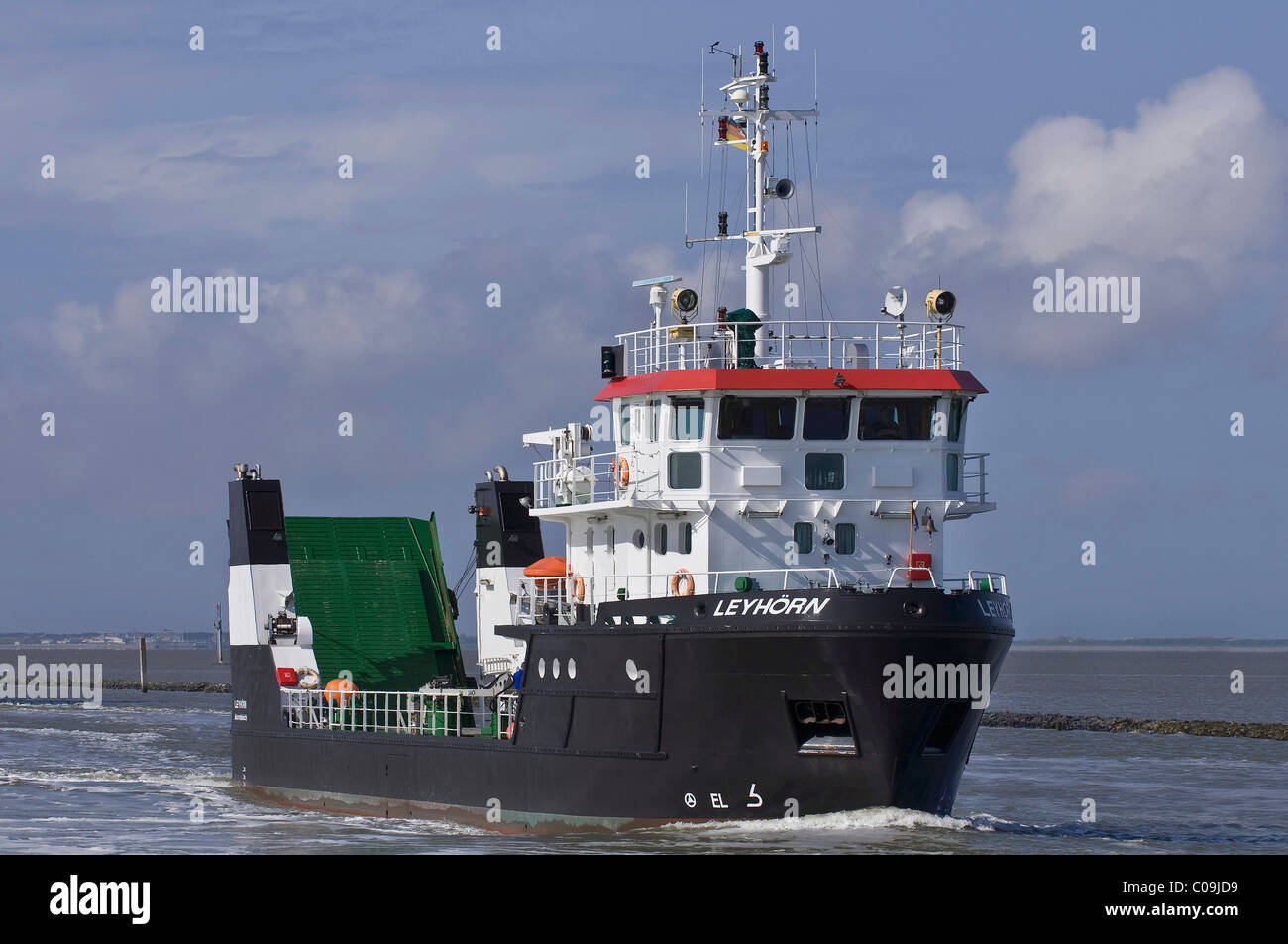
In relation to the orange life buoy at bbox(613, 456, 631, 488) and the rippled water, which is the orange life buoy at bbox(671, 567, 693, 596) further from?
the rippled water

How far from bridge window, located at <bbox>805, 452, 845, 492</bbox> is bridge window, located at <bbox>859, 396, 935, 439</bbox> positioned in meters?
0.61

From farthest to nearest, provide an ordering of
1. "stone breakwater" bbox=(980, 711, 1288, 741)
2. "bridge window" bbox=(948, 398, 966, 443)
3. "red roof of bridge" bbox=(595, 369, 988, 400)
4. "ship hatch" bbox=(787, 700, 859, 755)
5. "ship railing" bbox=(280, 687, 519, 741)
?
1. "stone breakwater" bbox=(980, 711, 1288, 741)
2. "ship railing" bbox=(280, 687, 519, 741)
3. "bridge window" bbox=(948, 398, 966, 443)
4. "red roof of bridge" bbox=(595, 369, 988, 400)
5. "ship hatch" bbox=(787, 700, 859, 755)

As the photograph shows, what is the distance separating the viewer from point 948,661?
2277 cm

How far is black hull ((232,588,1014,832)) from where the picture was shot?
22.4 meters

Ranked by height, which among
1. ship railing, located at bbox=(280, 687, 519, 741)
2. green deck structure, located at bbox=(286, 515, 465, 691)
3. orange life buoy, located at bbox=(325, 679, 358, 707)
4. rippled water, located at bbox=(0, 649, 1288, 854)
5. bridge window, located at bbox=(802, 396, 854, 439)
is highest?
bridge window, located at bbox=(802, 396, 854, 439)

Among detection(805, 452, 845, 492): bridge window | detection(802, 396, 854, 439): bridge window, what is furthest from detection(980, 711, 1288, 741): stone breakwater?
detection(802, 396, 854, 439): bridge window

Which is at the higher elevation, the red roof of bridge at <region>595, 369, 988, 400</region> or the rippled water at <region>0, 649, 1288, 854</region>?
the red roof of bridge at <region>595, 369, 988, 400</region>

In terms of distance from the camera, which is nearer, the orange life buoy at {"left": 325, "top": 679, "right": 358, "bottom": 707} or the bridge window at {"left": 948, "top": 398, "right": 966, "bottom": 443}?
the bridge window at {"left": 948, "top": 398, "right": 966, "bottom": 443}

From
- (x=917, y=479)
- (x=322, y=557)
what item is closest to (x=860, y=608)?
(x=917, y=479)

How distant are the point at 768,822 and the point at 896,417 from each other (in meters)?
6.50

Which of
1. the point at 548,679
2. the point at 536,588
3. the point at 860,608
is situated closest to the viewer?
the point at 860,608
